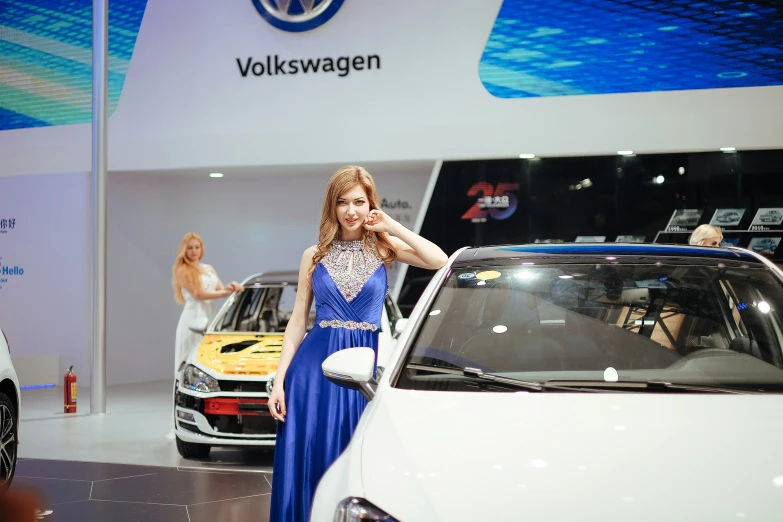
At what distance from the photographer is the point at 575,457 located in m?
2.10

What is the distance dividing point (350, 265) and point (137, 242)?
32.5 feet

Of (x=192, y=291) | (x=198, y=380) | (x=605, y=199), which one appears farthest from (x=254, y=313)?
(x=605, y=199)

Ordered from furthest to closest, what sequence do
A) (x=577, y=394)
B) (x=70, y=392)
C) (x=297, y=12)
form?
(x=297, y=12)
(x=70, y=392)
(x=577, y=394)

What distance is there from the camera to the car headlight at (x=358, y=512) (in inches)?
80.1

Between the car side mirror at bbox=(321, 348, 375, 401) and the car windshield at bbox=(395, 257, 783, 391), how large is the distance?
115 mm

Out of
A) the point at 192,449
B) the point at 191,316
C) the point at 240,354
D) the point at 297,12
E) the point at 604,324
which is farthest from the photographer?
the point at 297,12

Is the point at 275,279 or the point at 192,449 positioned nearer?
the point at 192,449

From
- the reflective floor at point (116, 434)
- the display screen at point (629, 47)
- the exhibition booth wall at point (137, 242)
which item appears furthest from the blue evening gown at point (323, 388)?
the exhibition booth wall at point (137, 242)

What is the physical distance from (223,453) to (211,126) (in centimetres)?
570

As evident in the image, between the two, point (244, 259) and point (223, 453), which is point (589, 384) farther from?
point (244, 259)

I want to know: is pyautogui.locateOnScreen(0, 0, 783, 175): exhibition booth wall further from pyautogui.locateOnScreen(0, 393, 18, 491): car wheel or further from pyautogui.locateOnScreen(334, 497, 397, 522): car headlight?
pyautogui.locateOnScreen(334, 497, 397, 522): car headlight

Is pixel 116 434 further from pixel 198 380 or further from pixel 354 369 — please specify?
pixel 354 369

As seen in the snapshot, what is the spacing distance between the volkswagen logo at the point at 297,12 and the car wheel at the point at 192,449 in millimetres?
6333

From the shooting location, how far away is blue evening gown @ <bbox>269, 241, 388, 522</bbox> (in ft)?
11.5
